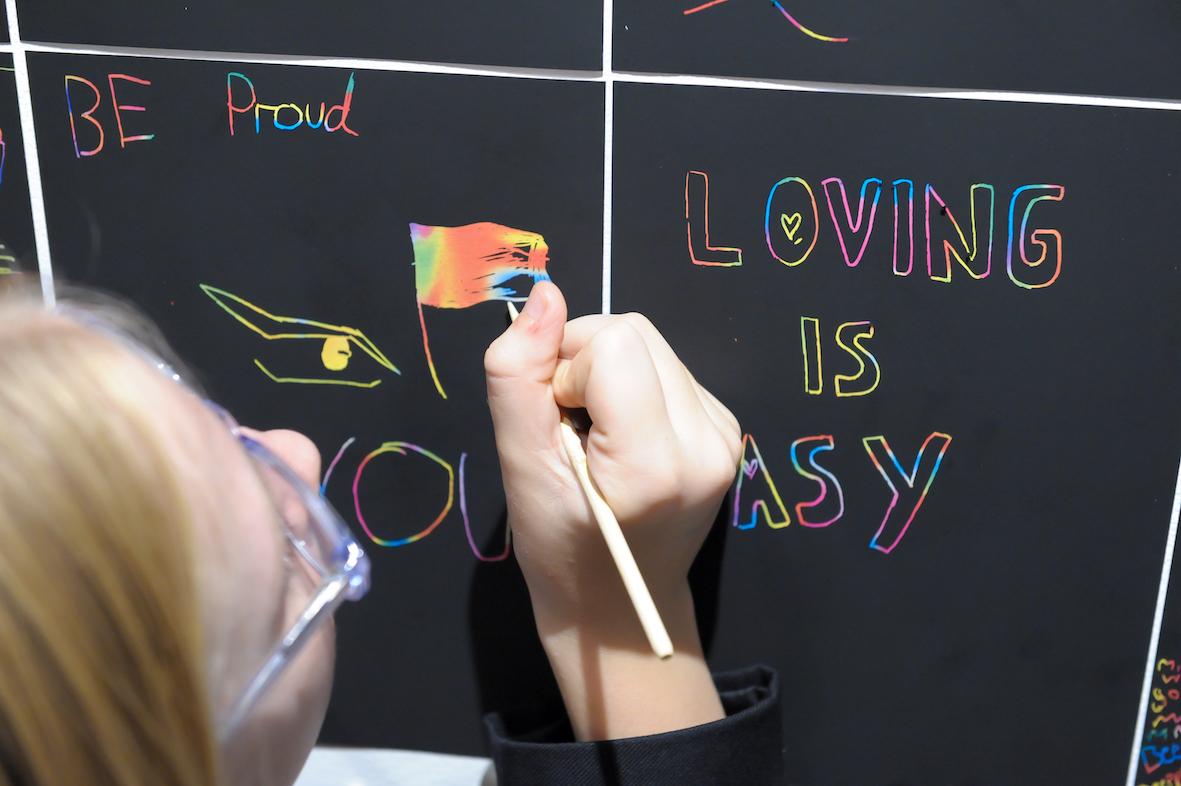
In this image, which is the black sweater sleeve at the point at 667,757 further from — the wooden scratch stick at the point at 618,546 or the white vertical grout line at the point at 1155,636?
the white vertical grout line at the point at 1155,636

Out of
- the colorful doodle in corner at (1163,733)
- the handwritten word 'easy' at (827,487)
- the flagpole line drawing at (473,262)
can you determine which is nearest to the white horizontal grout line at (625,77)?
the flagpole line drawing at (473,262)

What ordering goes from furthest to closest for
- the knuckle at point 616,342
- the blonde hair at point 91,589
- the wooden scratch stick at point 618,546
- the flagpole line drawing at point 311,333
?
1. the flagpole line drawing at point 311,333
2. the knuckle at point 616,342
3. the wooden scratch stick at point 618,546
4. the blonde hair at point 91,589

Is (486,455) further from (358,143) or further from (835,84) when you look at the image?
(835,84)

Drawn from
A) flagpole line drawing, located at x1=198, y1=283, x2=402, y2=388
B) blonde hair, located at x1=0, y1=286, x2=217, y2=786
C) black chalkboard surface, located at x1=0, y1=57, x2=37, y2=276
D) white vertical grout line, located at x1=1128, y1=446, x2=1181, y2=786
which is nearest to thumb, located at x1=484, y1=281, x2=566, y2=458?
flagpole line drawing, located at x1=198, y1=283, x2=402, y2=388

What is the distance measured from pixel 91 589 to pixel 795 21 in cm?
54

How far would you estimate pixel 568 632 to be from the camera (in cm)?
64

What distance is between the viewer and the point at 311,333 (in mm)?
664

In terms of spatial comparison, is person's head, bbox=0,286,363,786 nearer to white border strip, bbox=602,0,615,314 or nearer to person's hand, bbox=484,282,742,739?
person's hand, bbox=484,282,742,739

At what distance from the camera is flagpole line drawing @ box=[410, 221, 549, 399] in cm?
64

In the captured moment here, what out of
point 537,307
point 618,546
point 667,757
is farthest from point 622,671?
point 537,307

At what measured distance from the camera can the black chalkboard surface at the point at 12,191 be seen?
623 mm

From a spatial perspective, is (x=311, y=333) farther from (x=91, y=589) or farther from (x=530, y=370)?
(x=91, y=589)

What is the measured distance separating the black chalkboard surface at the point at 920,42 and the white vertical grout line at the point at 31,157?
1.41 feet

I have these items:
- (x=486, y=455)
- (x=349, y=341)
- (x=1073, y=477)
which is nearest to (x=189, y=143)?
(x=349, y=341)
